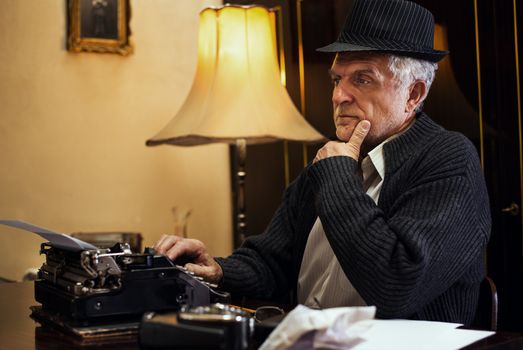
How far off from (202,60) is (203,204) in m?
1.19

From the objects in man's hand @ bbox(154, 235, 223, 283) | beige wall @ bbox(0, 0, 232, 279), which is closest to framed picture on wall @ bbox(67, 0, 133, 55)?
beige wall @ bbox(0, 0, 232, 279)

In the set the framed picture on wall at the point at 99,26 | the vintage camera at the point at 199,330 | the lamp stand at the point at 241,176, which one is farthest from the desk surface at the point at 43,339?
the framed picture on wall at the point at 99,26

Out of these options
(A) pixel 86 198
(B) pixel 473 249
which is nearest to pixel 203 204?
(A) pixel 86 198

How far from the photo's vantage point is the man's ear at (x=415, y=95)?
2.18 m

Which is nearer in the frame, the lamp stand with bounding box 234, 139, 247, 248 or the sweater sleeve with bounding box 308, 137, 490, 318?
the sweater sleeve with bounding box 308, 137, 490, 318

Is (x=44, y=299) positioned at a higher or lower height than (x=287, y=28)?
lower

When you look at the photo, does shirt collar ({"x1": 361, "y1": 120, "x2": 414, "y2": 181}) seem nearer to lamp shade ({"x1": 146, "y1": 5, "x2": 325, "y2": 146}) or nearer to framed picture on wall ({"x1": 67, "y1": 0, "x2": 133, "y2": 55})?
lamp shade ({"x1": 146, "y1": 5, "x2": 325, "y2": 146})

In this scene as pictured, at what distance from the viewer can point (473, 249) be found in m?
1.88

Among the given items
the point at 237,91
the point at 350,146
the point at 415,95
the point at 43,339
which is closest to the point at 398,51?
the point at 415,95

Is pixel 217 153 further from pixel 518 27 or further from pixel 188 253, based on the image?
pixel 188 253

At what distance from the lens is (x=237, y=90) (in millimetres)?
3424

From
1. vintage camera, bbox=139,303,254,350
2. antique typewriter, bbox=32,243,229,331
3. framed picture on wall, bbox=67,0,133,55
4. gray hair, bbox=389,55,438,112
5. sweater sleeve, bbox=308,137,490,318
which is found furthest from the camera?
framed picture on wall, bbox=67,0,133,55

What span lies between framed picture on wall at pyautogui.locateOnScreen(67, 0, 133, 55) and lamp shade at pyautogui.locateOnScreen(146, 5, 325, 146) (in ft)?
2.64

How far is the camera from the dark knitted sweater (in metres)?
1.73
